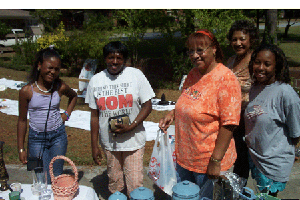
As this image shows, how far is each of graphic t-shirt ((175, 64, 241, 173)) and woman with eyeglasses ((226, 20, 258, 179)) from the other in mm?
512

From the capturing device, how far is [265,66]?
→ 2.05 metres

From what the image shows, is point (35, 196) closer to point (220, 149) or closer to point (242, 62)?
point (220, 149)

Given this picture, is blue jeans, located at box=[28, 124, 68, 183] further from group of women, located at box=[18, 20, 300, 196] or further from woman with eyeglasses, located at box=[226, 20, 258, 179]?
woman with eyeglasses, located at box=[226, 20, 258, 179]

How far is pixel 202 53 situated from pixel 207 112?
41 cm

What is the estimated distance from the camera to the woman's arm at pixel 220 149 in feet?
6.27

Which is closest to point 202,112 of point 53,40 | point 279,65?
point 279,65

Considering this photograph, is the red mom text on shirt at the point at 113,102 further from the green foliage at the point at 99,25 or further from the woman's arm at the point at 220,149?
the green foliage at the point at 99,25

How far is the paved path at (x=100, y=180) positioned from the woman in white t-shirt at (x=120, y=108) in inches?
31.9

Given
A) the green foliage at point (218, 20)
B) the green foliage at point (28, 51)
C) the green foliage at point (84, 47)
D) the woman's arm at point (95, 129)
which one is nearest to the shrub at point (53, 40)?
the green foliage at point (84, 47)

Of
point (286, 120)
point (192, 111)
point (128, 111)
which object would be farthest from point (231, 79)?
point (128, 111)

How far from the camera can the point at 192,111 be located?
1979 millimetres
